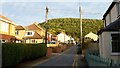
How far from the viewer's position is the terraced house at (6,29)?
4700cm

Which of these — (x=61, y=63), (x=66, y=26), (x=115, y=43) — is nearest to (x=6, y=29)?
(x=61, y=63)

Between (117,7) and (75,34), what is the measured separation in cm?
12837

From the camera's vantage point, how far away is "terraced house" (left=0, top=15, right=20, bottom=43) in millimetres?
47000

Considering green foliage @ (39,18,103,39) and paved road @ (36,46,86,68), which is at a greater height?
green foliage @ (39,18,103,39)

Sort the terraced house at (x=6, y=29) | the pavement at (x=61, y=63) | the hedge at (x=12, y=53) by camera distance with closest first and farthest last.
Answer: the hedge at (x=12, y=53), the pavement at (x=61, y=63), the terraced house at (x=6, y=29)

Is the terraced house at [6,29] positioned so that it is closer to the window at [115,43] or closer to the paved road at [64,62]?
the paved road at [64,62]

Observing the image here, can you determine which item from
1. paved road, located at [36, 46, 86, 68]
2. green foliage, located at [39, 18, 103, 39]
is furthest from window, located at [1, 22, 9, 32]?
green foliage, located at [39, 18, 103, 39]

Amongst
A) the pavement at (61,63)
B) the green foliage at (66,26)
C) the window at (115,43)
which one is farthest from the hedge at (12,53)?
the green foliage at (66,26)

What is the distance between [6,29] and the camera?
50.4 meters

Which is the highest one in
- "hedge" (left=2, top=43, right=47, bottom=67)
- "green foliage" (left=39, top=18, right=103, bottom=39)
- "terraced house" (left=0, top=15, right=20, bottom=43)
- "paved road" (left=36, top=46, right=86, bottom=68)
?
"green foliage" (left=39, top=18, right=103, bottom=39)

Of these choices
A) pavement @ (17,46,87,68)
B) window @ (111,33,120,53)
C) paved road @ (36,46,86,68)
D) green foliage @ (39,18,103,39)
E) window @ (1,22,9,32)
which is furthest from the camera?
green foliage @ (39,18,103,39)

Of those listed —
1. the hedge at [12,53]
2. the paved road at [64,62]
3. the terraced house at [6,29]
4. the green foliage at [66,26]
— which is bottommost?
the paved road at [64,62]

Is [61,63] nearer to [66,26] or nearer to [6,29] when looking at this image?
[6,29]

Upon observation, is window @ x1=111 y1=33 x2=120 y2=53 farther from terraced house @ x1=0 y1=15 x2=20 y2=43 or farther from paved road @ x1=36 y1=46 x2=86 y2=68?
terraced house @ x1=0 y1=15 x2=20 y2=43
